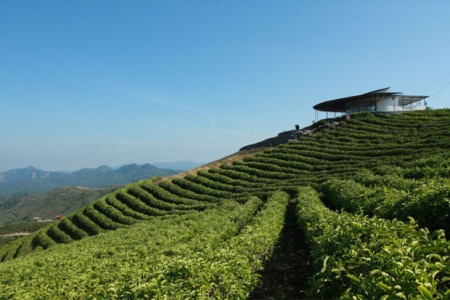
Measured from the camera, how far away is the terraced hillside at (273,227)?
528 cm

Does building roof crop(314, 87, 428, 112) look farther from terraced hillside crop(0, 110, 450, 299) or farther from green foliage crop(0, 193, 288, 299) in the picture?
green foliage crop(0, 193, 288, 299)

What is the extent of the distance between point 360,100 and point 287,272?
64.6 meters

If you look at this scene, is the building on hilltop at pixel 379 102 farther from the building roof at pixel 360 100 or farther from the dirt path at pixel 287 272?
the dirt path at pixel 287 272

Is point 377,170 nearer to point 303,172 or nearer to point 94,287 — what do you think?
point 303,172

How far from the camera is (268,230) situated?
14820mm

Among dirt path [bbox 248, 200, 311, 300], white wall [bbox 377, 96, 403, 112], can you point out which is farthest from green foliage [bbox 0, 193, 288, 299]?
white wall [bbox 377, 96, 403, 112]

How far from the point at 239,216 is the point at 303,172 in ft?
75.1

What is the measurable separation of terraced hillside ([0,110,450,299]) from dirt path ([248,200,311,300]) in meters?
0.71

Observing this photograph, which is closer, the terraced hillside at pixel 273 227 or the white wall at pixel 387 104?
the terraced hillside at pixel 273 227

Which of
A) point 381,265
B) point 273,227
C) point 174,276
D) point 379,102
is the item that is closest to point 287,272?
point 273,227

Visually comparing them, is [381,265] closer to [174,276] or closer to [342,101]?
[174,276]

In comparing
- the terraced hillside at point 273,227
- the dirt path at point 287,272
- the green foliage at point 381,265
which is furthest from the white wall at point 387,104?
the green foliage at point 381,265

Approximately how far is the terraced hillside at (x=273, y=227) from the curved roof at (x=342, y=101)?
25.4 feet

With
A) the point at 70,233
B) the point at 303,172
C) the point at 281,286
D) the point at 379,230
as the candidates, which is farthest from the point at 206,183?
the point at 379,230
